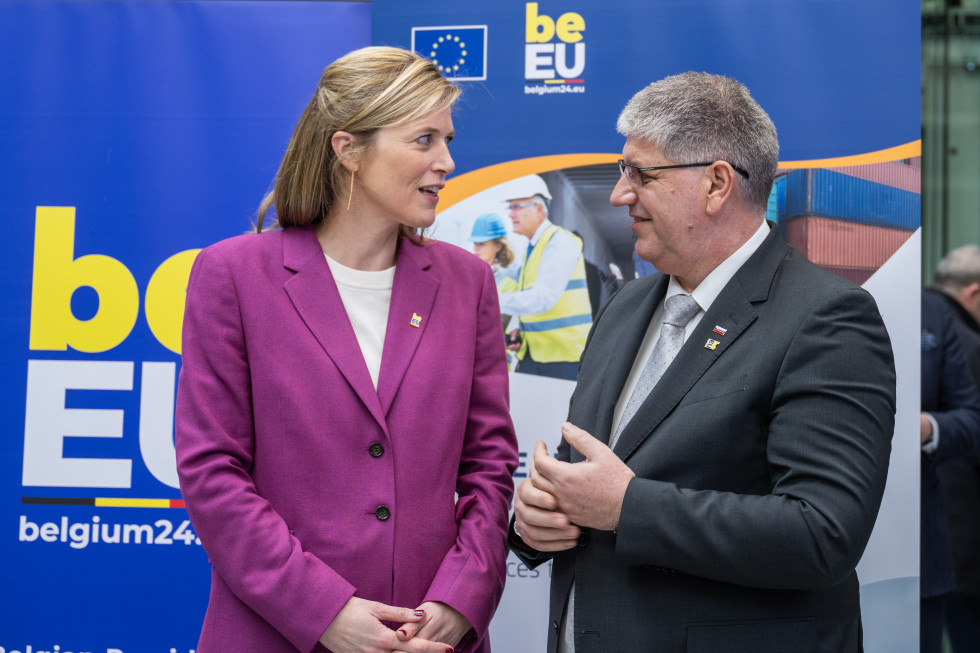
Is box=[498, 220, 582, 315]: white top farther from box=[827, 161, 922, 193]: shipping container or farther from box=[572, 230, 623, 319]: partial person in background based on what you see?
box=[827, 161, 922, 193]: shipping container

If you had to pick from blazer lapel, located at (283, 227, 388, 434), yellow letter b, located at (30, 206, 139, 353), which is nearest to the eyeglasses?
blazer lapel, located at (283, 227, 388, 434)

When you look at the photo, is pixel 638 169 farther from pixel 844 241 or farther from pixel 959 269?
pixel 959 269

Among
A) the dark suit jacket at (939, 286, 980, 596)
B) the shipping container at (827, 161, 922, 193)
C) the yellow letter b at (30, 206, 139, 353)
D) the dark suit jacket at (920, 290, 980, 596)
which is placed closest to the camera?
the shipping container at (827, 161, 922, 193)

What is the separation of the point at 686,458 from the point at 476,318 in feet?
2.15

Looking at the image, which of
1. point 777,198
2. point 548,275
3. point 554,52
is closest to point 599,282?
point 548,275

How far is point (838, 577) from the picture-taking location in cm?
163

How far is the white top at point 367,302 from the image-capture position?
203 cm

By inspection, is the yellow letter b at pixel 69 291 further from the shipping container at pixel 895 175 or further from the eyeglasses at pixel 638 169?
the shipping container at pixel 895 175

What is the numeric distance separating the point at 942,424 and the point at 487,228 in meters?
1.88

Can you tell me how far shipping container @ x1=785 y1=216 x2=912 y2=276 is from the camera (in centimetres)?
290

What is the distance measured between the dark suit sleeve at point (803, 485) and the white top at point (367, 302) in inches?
26.8

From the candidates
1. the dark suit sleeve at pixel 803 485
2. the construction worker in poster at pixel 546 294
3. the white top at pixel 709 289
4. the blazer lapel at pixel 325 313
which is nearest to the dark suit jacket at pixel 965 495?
the construction worker in poster at pixel 546 294

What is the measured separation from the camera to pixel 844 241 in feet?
A: 9.59

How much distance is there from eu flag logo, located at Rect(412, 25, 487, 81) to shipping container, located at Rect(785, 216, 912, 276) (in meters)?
1.17
